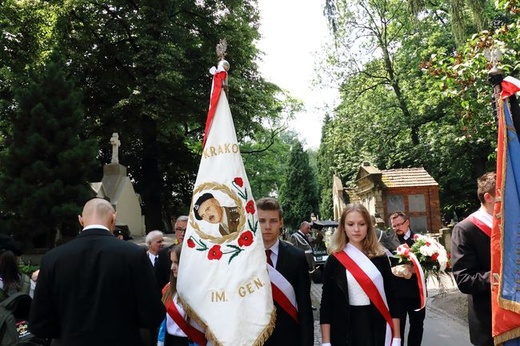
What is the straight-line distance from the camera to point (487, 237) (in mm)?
3818

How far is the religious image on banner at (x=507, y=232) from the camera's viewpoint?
3.33 m

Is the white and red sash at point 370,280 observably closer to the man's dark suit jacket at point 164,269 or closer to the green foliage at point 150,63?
the man's dark suit jacket at point 164,269

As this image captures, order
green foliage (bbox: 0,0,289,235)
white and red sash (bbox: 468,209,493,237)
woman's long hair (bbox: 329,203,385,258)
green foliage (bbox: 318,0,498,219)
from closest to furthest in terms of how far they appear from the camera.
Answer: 1. white and red sash (bbox: 468,209,493,237)
2. woman's long hair (bbox: 329,203,385,258)
3. green foliage (bbox: 0,0,289,235)
4. green foliage (bbox: 318,0,498,219)

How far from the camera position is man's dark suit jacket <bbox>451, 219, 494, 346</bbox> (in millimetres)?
3713

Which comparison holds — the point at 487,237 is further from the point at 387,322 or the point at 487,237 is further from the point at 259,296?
the point at 259,296

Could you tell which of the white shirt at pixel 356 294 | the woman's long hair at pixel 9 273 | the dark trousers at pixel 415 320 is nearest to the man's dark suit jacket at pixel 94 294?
the white shirt at pixel 356 294

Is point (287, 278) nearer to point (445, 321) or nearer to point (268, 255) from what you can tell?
point (268, 255)

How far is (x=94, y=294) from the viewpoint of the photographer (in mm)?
3371

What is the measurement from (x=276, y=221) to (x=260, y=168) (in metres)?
44.9

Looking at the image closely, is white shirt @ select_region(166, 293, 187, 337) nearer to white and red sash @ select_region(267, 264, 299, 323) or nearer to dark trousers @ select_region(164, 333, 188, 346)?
dark trousers @ select_region(164, 333, 188, 346)

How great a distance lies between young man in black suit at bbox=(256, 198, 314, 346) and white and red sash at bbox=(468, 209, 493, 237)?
4.49 ft

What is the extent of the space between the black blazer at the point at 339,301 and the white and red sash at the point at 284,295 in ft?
0.84

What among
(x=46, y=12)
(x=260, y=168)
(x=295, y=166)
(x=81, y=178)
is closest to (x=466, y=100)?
(x=81, y=178)

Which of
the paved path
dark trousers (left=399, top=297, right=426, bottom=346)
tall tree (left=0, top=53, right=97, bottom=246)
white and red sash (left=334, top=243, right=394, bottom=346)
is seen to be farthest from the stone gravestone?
white and red sash (left=334, top=243, right=394, bottom=346)
